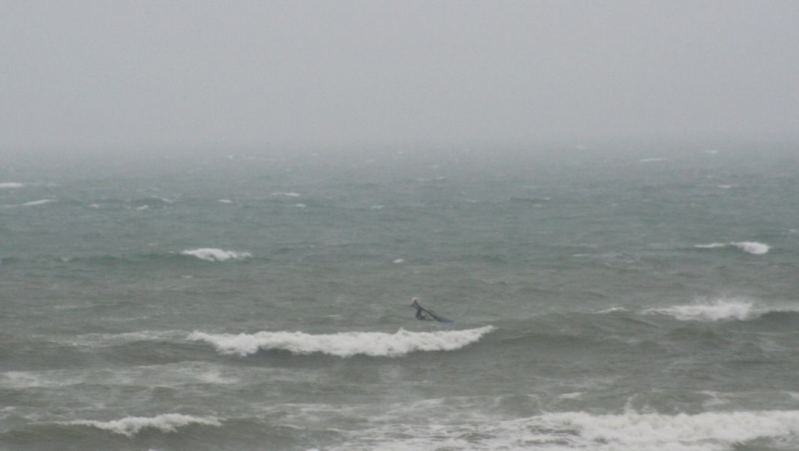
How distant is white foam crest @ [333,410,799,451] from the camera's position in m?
28.4

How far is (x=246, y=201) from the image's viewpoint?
4225 inches

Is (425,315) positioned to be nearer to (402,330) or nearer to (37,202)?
(402,330)

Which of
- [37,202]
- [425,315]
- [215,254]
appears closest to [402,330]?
[425,315]

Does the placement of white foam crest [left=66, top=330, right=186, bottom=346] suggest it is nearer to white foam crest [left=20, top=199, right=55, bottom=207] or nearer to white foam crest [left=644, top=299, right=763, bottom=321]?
white foam crest [left=644, top=299, right=763, bottom=321]

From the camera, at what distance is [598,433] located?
2930 cm

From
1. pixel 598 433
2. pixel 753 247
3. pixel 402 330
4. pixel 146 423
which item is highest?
pixel 753 247

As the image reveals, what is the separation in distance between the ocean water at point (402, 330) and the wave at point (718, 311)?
0.74 ft

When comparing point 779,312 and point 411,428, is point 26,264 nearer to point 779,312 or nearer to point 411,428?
point 411,428

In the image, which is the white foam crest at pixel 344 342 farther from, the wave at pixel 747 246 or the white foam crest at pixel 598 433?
the wave at pixel 747 246

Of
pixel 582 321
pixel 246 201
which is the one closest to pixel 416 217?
pixel 246 201

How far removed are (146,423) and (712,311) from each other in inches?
1132

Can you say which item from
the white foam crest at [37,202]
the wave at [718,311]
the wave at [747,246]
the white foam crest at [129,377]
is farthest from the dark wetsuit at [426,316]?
the white foam crest at [37,202]

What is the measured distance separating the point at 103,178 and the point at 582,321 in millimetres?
124793

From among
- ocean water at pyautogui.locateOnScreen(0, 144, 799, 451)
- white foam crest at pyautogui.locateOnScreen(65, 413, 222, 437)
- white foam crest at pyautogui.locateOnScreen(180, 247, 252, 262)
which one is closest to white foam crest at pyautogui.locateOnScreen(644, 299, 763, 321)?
ocean water at pyautogui.locateOnScreen(0, 144, 799, 451)
